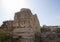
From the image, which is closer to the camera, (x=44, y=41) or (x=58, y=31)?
(x=44, y=41)

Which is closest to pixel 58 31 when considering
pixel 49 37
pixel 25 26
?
pixel 49 37

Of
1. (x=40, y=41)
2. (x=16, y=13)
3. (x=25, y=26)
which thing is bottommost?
(x=40, y=41)

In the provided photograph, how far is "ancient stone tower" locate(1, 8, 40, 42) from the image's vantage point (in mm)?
15883

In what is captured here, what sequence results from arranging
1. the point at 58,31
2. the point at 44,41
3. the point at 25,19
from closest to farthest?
the point at 25,19, the point at 44,41, the point at 58,31

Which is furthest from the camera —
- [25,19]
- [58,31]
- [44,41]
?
[58,31]

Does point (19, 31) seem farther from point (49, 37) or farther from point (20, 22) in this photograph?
point (49, 37)

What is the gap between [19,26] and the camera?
16156mm

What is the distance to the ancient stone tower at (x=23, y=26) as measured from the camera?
52.1ft

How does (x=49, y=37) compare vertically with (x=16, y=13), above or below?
below

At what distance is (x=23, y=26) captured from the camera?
52.6 ft

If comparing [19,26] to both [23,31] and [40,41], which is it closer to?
[23,31]

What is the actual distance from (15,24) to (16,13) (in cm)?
85

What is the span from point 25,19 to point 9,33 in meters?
1.73

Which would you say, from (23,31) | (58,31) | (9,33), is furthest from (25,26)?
(58,31)
